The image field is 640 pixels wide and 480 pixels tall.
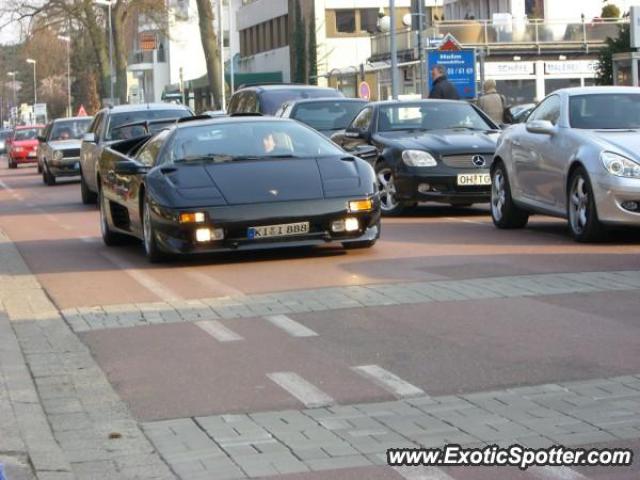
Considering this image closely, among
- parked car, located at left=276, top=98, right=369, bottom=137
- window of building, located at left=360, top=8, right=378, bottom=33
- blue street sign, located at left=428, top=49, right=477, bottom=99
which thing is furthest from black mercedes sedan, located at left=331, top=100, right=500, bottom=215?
window of building, located at left=360, top=8, right=378, bottom=33

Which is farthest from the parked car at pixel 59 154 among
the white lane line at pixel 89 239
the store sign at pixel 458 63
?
the white lane line at pixel 89 239

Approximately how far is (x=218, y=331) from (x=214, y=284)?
7.91 feet

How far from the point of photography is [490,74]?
60719mm

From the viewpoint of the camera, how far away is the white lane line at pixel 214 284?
11.2 metres

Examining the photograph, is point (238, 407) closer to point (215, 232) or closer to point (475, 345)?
point (475, 345)

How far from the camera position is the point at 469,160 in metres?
17.9

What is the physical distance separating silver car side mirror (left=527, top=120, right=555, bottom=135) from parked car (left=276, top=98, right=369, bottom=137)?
342 inches

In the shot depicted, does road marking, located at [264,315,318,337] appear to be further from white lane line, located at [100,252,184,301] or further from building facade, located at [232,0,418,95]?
building facade, located at [232,0,418,95]

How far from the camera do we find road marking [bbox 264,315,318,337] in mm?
9141

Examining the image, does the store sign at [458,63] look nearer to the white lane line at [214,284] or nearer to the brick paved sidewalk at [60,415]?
the white lane line at [214,284]

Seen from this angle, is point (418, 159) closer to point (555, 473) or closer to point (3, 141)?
point (555, 473)

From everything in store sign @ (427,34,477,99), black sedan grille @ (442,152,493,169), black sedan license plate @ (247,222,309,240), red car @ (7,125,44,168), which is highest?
store sign @ (427,34,477,99)

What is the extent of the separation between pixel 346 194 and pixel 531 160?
2930 millimetres

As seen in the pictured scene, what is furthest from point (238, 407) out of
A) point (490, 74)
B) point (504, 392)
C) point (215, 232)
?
point (490, 74)
